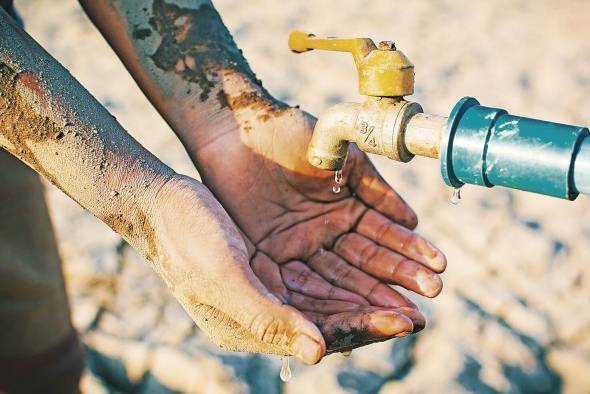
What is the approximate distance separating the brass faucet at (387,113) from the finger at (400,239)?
1.11 ft

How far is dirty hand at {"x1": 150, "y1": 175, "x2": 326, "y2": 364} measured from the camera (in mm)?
1222

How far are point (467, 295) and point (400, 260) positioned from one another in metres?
0.83

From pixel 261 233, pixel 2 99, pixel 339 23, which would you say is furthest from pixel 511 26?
pixel 2 99

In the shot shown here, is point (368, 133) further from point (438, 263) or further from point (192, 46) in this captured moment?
point (192, 46)

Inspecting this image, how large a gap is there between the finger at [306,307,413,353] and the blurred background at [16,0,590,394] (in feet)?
2.49

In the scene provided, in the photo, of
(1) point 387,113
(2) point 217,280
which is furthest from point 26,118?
(1) point 387,113

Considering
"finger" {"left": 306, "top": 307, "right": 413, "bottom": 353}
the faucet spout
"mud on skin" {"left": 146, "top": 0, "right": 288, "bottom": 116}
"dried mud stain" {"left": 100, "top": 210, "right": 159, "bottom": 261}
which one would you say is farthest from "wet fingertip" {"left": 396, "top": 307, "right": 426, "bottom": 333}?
"mud on skin" {"left": 146, "top": 0, "right": 288, "bottom": 116}

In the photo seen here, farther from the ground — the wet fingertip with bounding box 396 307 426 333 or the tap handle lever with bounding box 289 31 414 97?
the tap handle lever with bounding box 289 31 414 97

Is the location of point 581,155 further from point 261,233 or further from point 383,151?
point 261,233

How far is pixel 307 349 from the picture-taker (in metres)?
1.18

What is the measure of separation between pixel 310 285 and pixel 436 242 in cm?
110

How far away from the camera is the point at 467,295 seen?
2346 millimetres

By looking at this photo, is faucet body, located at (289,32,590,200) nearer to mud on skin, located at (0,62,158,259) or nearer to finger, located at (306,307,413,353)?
finger, located at (306,307,413,353)

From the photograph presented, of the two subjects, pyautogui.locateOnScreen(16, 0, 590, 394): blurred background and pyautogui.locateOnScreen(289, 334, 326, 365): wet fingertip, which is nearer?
pyautogui.locateOnScreen(289, 334, 326, 365): wet fingertip
